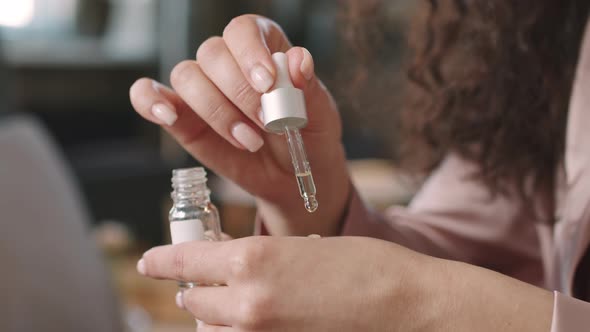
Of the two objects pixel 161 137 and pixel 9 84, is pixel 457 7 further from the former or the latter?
pixel 161 137

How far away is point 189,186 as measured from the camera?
496 millimetres

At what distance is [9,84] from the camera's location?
1146 mm

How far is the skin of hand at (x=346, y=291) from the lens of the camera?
415 millimetres

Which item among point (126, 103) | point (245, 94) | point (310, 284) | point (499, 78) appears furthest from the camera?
point (126, 103)

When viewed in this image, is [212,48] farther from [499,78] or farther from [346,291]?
[499,78]

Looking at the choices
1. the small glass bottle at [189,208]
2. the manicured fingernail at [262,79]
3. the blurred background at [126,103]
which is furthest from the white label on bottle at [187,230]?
the blurred background at [126,103]

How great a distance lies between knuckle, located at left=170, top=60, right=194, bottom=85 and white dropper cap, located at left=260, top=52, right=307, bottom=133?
9 cm

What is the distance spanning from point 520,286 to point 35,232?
2.40ft

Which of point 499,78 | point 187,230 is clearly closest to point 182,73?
point 187,230

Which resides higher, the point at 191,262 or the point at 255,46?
the point at 255,46

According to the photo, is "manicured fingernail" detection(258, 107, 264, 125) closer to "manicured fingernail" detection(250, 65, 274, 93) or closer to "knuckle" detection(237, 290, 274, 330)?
"manicured fingernail" detection(250, 65, 274, 93)

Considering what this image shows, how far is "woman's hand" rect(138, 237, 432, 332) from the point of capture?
41 centimetres

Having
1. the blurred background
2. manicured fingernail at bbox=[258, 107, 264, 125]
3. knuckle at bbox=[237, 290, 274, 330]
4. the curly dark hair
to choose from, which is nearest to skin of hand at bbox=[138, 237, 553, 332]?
knuckle at bbox=[237, 290, 274, 330]

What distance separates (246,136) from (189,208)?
0.28ft
